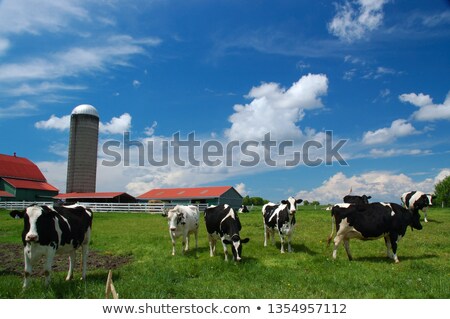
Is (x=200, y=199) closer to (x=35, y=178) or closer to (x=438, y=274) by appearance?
(x=35, y=178)

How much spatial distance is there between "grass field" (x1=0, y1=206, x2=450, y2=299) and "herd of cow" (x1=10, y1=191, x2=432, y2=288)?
1.83ft

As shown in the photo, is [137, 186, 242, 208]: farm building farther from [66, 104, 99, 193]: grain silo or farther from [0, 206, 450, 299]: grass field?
[0, 206, 450, 299]: grass field

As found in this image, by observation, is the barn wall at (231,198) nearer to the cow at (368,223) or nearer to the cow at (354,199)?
the cow at (354,199)

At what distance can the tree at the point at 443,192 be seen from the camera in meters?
73.1

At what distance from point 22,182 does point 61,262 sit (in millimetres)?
51919

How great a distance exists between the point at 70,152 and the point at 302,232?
151 feet

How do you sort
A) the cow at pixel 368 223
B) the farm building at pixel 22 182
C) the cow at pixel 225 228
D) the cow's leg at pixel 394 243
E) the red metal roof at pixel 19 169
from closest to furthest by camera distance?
the cow at pixel 225 228 < the cow's leg at pixel 394 243 < the cow at pixel 368 223 < the farm building at pixel 22 182 < the red metal roof at pixel 19 169

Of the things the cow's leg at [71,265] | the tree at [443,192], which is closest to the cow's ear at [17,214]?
the cow's leg at [71,265]

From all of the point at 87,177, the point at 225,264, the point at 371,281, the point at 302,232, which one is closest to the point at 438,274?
the point at 371,281

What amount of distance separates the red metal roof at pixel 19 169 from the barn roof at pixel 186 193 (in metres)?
19.0

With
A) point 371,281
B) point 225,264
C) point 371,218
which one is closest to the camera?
point 371,281

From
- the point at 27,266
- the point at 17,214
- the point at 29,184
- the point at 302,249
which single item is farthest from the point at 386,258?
the point at 29,184

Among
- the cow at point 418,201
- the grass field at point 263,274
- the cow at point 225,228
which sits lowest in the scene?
the grass field at point 263,274
